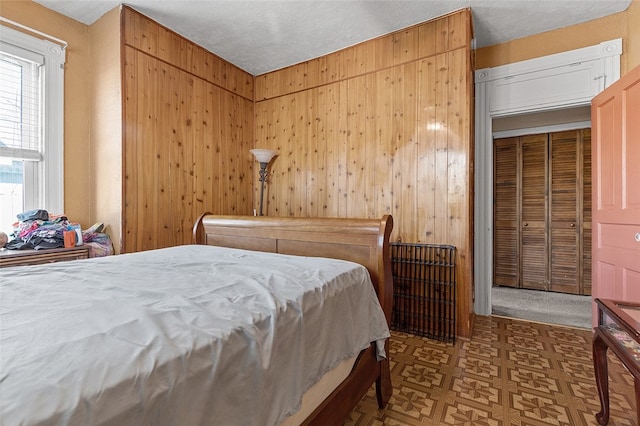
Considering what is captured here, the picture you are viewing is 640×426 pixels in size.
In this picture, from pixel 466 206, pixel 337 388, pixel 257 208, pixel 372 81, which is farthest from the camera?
pixel 257 208

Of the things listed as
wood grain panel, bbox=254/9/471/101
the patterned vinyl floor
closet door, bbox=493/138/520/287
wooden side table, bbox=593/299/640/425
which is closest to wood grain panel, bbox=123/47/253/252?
wood grain panel, bbox=254/9/471/101

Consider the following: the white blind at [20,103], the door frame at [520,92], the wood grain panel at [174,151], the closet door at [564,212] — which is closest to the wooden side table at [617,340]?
the door frame at [520,92]

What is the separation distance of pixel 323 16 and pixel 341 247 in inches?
85.6

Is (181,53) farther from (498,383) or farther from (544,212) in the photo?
(544,212)

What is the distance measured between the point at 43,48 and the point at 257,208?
2467mm

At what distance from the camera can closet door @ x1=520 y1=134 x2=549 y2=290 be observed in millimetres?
4250

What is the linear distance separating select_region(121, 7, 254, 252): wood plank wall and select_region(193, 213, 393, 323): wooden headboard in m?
0.70

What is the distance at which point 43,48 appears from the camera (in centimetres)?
259

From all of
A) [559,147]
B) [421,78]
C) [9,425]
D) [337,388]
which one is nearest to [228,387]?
[9,425]

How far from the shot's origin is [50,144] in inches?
104

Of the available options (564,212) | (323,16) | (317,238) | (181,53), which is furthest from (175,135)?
(564,212)

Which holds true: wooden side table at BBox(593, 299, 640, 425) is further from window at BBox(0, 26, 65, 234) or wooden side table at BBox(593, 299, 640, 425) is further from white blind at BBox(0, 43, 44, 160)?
white blind at BBox(0, 43, 44, 160)

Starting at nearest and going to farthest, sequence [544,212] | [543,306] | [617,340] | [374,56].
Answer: [617,340] < [374,56] < [543,306] < [544,212]

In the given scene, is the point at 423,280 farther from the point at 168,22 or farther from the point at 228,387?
the point at 168,22
